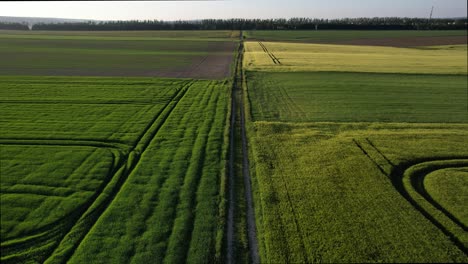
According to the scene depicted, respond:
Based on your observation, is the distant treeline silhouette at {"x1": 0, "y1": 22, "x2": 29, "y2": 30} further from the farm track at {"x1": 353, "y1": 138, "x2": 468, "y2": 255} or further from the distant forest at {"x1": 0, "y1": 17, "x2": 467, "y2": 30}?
the farm track at {"x1": 353, "y1": 138, "x2": 468, "y2": 255}

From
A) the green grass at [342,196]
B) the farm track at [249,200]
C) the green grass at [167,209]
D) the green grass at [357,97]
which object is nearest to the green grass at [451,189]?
the green grass at [342,196]

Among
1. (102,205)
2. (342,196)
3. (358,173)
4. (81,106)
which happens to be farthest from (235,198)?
(81,106)

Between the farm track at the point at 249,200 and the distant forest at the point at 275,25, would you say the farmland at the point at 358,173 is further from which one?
the distant forest at the point at 275,25

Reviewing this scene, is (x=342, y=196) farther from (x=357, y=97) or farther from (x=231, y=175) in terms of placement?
(x=357, y=97)

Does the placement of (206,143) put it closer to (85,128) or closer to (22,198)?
(85,128)

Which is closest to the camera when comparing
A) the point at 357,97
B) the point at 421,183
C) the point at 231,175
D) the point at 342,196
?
the point at 342,196

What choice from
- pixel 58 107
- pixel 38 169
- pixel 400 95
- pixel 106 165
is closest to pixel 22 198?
pixel 38 169
